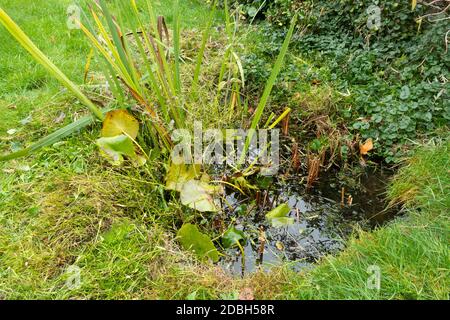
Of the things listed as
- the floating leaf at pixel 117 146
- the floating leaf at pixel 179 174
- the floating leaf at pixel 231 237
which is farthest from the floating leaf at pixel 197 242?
the floating leaf at pixel 117 146

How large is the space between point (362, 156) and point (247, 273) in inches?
50.6

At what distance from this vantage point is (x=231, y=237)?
2.03 m

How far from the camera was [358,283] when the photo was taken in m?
1.64

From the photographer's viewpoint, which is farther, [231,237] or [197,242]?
[231,237]

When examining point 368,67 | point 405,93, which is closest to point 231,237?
point 405,93

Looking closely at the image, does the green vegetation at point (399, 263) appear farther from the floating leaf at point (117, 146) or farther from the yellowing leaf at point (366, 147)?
the floating leaf at point (117, 146)

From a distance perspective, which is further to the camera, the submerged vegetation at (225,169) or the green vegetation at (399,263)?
Result: the submerged vegetation at (225,169)

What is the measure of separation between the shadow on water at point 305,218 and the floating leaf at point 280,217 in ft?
Result: 0.30

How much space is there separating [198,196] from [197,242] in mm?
277

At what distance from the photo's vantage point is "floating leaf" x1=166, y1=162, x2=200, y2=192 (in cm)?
216

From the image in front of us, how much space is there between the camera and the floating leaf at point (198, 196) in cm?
208

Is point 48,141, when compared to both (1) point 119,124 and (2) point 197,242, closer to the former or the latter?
(1) point 119,124

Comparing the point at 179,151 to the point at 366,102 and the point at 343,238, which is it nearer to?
the point at 343,238

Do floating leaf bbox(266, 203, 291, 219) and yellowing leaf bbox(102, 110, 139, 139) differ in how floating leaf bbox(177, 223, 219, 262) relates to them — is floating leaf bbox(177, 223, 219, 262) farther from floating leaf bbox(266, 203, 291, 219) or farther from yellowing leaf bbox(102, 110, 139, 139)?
yellowing leaf bbox(102, 110, 139, 139)
